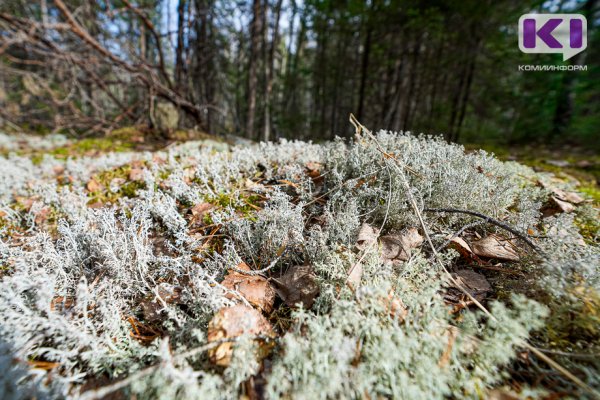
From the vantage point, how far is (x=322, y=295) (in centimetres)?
126

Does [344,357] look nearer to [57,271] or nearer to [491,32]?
[57,271]

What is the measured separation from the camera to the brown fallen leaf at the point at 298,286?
4.46 feet

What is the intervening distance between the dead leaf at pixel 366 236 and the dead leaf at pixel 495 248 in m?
0.63

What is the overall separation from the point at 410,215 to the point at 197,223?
149 centimetres

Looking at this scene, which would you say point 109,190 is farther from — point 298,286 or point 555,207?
Answer: point 555,207

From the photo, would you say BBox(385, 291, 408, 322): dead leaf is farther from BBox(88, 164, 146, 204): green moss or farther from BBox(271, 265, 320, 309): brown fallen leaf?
BBox(88, 164, 146, 204): green moss

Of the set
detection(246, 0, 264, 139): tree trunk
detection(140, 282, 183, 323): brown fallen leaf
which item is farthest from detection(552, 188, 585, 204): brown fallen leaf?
detection(246, 0, 264, 139): tree trunk

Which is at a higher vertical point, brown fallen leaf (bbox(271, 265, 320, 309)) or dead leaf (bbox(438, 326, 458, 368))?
brown fallen leaf (bbox(271, 265, 320, 309))

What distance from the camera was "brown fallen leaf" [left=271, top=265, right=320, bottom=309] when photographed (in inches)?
53.6

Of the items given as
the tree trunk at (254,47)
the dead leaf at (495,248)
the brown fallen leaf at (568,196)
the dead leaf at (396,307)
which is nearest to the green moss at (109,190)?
the dead leaf at (396,307)

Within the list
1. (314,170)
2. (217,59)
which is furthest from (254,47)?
(314,170)

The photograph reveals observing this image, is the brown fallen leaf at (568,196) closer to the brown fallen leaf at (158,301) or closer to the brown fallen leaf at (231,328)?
the brown fallen leaf at (231,328)

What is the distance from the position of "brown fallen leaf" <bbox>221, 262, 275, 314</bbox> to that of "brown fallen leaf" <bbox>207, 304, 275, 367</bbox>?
0.41ft

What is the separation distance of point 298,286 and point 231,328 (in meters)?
0.44
